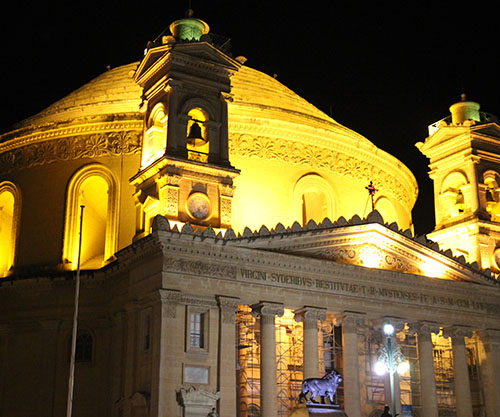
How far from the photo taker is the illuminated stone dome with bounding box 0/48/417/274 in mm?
38562

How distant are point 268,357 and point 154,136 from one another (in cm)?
1079

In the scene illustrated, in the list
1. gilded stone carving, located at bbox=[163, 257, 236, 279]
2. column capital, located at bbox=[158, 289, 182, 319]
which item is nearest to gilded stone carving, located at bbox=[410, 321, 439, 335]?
gilded stone carving, located at bbox=[163, 257, 236, 279]

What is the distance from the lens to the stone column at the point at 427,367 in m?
34.5

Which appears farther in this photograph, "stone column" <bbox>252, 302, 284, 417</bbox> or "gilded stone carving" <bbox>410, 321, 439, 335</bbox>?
"gilded stone carving" <bbox>410, 321, 439, 335</bbox>

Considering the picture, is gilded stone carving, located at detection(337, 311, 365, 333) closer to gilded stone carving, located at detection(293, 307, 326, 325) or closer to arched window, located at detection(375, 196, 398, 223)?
gilded stone carving, located at detection(293, 307, 326, 325)

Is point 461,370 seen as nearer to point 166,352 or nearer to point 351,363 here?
point 351,363

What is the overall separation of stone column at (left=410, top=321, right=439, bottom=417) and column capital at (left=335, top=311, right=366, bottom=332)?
10.8 feet

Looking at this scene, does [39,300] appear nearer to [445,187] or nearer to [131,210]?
[131,210]

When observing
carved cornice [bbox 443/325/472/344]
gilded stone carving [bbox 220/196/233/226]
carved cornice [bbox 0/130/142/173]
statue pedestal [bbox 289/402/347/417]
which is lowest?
statue pedestal [bbox 289/402/347/417]

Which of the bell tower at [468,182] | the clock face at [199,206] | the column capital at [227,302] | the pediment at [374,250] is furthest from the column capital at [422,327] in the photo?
the clock face at [199,206]

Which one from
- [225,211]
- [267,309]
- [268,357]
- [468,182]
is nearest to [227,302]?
[267,309]

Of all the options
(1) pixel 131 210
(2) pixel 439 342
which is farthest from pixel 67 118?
(2) pixel 439 342

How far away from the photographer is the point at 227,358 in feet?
99.5

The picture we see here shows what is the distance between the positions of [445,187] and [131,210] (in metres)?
17.3
